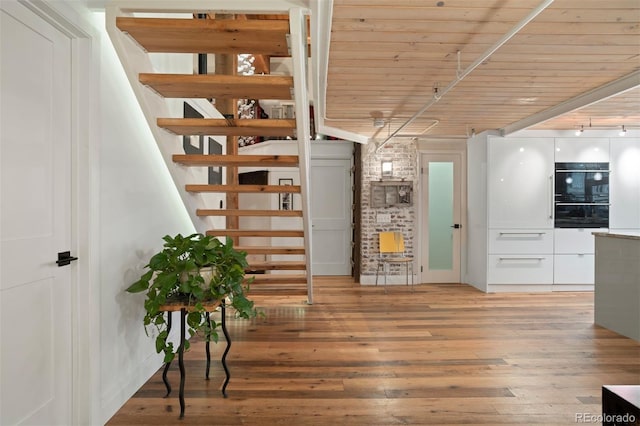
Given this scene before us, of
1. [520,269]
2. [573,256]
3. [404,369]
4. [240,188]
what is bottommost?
[404,369]

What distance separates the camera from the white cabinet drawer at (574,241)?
5.70m

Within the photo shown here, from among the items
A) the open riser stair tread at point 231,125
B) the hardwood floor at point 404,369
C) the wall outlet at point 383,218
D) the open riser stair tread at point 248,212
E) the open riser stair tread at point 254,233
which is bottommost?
the hardwood floor at point 404,369

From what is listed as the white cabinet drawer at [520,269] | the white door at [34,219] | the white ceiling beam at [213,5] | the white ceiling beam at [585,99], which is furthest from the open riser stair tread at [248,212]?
the white cabinet drawer at [520,269]

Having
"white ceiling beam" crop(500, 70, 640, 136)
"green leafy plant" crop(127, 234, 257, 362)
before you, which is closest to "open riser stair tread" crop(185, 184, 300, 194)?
"green leafy plant" crop(127, 234, 257, 362)

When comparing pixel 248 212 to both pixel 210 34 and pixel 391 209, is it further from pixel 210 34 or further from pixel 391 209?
pixel 391 209

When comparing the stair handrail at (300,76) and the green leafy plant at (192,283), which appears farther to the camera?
the green leafy plant at (192,283)

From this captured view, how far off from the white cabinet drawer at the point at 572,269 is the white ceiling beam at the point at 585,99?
2120 millimetres

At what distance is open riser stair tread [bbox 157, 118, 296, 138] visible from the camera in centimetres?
259

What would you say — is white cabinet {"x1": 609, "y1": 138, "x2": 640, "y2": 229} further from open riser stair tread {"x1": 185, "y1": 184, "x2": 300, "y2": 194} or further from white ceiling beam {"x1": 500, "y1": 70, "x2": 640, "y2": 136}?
open riser stair tread {"x1": 185, "y1": 184, "x2": 300, "y2": 194}

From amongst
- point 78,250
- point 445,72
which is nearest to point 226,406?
point 78,250

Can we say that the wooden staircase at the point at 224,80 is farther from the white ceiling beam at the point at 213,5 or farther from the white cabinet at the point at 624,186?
the white cabinet at the point at 624,186

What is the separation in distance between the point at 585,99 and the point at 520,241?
241 centimetres

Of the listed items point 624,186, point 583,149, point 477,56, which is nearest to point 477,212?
point 583,149

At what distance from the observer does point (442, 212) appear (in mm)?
6551
